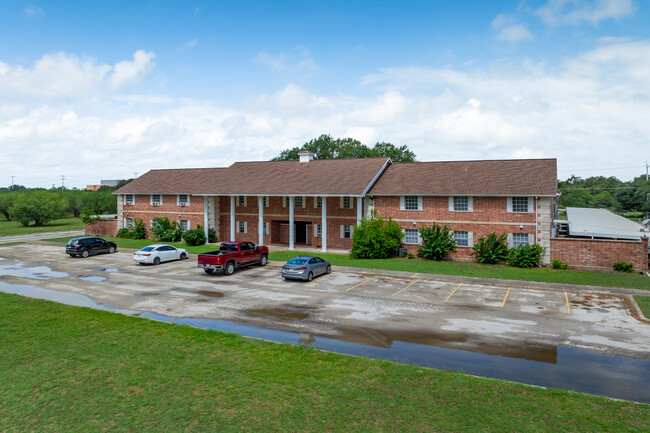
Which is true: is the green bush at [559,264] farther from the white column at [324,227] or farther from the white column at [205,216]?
the white column at [205,216]

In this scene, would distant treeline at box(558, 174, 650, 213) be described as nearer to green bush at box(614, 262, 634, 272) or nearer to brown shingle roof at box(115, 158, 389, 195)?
green bush at box(614, 262, 634, 272)

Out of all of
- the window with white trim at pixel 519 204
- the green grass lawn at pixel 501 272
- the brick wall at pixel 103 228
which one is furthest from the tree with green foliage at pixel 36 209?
the window with white trim at pixel 519 204

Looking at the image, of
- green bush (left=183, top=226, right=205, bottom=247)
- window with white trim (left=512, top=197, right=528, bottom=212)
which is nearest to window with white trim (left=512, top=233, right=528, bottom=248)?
window with white trim (left=512, top=197, right=528, bottom=212)

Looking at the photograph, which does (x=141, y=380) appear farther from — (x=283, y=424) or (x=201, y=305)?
(x=201, y=305)

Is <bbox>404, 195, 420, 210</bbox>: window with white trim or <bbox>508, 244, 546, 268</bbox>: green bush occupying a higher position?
<bbox>404, 195, 420, 210</bbox>: window with white trim

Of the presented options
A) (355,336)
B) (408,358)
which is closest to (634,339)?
(408,358)

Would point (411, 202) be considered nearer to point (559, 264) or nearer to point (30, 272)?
point (559, 264)
